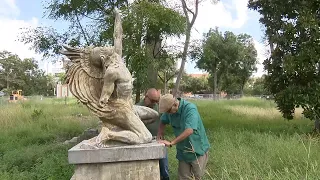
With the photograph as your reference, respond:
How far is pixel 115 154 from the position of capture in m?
4.32

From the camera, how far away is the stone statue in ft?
15.0

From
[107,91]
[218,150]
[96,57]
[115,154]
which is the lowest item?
[218,150]

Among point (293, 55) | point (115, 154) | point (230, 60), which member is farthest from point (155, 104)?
point (230, 60)

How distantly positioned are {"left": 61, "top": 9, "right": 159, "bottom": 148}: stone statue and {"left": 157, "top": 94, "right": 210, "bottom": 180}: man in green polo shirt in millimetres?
392

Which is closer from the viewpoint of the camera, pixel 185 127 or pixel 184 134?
pixel 184 134

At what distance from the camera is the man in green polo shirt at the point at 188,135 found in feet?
15.4

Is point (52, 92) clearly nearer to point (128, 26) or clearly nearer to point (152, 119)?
point (128, 26)

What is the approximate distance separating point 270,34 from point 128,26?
399 centimetres

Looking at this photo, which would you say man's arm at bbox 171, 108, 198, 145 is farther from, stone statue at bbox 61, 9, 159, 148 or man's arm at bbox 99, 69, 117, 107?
man's arm at bbox 99, 69, 117, 107

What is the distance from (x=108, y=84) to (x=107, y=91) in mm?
84

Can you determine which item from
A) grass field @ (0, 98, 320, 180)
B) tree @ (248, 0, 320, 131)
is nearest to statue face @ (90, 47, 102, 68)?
grass field @ (0, 98, 320, 180)

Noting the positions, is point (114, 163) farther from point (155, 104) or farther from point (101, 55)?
point (155, 104)

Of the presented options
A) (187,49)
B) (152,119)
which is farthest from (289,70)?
(152,119)

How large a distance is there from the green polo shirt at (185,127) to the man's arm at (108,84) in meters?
0.88
